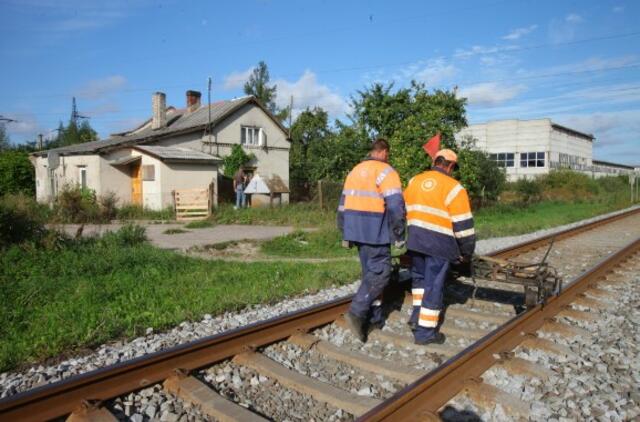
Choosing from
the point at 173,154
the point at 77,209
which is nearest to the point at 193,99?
the point at 173,154

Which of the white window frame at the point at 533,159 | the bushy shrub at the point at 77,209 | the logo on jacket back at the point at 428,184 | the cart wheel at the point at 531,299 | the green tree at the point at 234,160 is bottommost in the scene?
the cart wheel at the point at 531,299

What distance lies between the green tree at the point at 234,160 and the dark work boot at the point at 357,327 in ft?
81.7

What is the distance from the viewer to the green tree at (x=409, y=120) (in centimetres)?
2177

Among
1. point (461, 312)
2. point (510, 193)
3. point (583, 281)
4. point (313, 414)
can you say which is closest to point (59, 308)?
point (313, 414)

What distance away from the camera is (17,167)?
3366 centimetres

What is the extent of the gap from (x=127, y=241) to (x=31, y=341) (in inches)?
259

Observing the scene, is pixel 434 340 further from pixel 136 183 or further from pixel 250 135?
pixel 250 135

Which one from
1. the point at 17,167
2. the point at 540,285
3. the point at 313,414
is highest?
the point at 17,167

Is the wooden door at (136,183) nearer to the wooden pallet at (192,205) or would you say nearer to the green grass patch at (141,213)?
the green grass patch at (141,213)

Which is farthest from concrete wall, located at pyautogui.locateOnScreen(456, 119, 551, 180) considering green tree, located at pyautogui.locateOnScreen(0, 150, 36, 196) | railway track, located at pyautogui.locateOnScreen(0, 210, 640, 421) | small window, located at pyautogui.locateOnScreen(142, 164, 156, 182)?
railway track, located at pyautogui.locateOnScreen(0, 210, 640, 421)

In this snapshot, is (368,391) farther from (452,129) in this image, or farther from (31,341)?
(452,129)

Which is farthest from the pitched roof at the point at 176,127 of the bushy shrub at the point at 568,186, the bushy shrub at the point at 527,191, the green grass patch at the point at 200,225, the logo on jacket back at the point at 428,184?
the logo on jacket back at the point at 428,184

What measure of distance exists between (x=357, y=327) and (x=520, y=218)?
19.6 meters

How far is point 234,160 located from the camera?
29500mm
